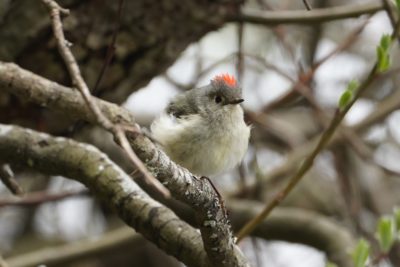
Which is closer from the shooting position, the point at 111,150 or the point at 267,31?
the point at 111,150

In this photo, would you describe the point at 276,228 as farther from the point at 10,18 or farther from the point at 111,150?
the point at 10,18

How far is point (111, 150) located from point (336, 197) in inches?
76.2

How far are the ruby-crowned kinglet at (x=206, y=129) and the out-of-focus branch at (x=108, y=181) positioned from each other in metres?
0.40

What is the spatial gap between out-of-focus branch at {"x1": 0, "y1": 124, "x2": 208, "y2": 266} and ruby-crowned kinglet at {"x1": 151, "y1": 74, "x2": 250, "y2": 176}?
396 millimetres

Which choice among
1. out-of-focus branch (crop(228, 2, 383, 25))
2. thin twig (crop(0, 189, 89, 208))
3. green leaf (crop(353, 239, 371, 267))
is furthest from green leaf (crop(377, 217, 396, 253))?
thin twig (crop(0, 189, 89, 208))

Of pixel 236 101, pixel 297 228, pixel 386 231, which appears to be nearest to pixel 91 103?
pixel 386 231

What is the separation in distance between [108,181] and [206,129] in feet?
2.52

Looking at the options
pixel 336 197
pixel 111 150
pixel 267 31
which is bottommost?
pixel 111 150

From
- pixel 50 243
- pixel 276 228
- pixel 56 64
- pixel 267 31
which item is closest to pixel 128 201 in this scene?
pixel 56 64

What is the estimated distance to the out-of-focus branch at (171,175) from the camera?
2.03m

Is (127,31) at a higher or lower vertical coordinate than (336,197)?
lower

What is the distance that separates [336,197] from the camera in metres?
5.17

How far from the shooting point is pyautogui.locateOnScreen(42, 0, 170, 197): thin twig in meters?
1.54

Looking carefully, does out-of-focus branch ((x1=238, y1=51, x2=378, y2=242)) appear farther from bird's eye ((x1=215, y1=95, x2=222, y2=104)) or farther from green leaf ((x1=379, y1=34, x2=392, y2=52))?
bird's eye ((x1=215, y1=95, x2=222, y2=104))
